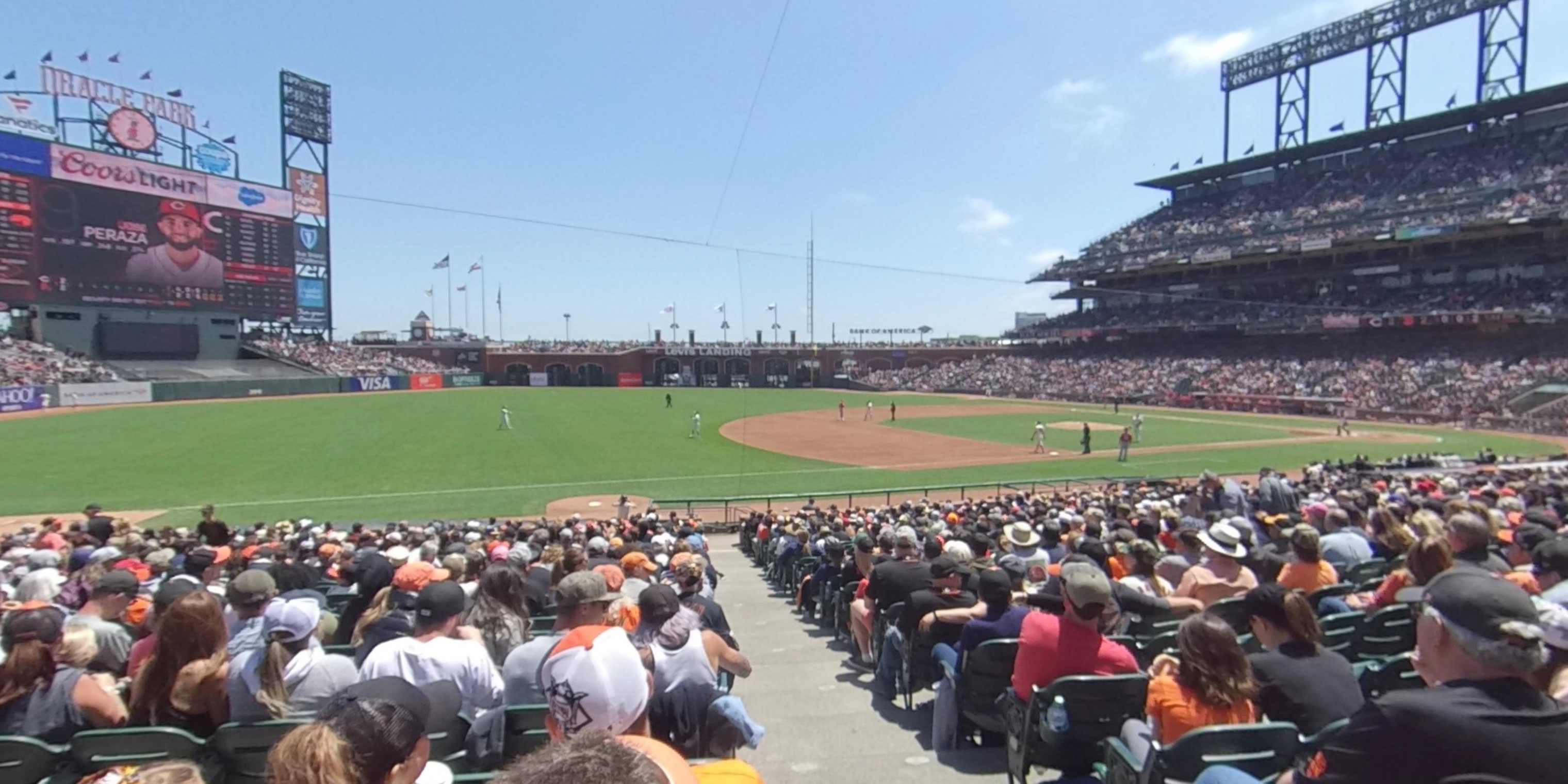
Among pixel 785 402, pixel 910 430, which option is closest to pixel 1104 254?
pixel 785 402

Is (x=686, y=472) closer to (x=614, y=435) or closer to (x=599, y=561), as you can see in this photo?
(x=614, y=435)

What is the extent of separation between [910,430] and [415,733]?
4231 cm

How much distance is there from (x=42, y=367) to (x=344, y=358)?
2488cm

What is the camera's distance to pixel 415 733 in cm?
248

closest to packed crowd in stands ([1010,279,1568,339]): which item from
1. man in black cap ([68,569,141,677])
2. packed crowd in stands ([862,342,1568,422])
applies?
packed crowd in stands ([862,342,1568,422])

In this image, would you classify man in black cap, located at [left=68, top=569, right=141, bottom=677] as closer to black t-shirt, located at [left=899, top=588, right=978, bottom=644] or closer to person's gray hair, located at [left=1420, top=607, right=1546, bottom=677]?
black t-shirt, located at [left=899, top=588, right=978, bottom=644]

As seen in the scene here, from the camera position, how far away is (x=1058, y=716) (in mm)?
4512

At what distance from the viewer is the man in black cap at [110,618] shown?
5.29 metres

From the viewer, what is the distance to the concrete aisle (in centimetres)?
538

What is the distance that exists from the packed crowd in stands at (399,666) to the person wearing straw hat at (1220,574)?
3980mm

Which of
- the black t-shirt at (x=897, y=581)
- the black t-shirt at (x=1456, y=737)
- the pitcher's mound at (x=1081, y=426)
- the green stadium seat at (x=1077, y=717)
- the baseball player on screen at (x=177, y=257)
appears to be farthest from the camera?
the baseball player on screen at (x=177, y=257)

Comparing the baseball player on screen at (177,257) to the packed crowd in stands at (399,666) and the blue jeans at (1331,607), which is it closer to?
the packed crowd in stands at (399,666)

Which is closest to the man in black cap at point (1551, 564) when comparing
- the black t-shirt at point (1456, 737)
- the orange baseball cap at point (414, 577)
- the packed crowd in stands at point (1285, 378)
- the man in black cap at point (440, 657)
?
the black t-shirt at point (1456, 737)

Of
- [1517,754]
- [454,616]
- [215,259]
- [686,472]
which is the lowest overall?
[686,472]
